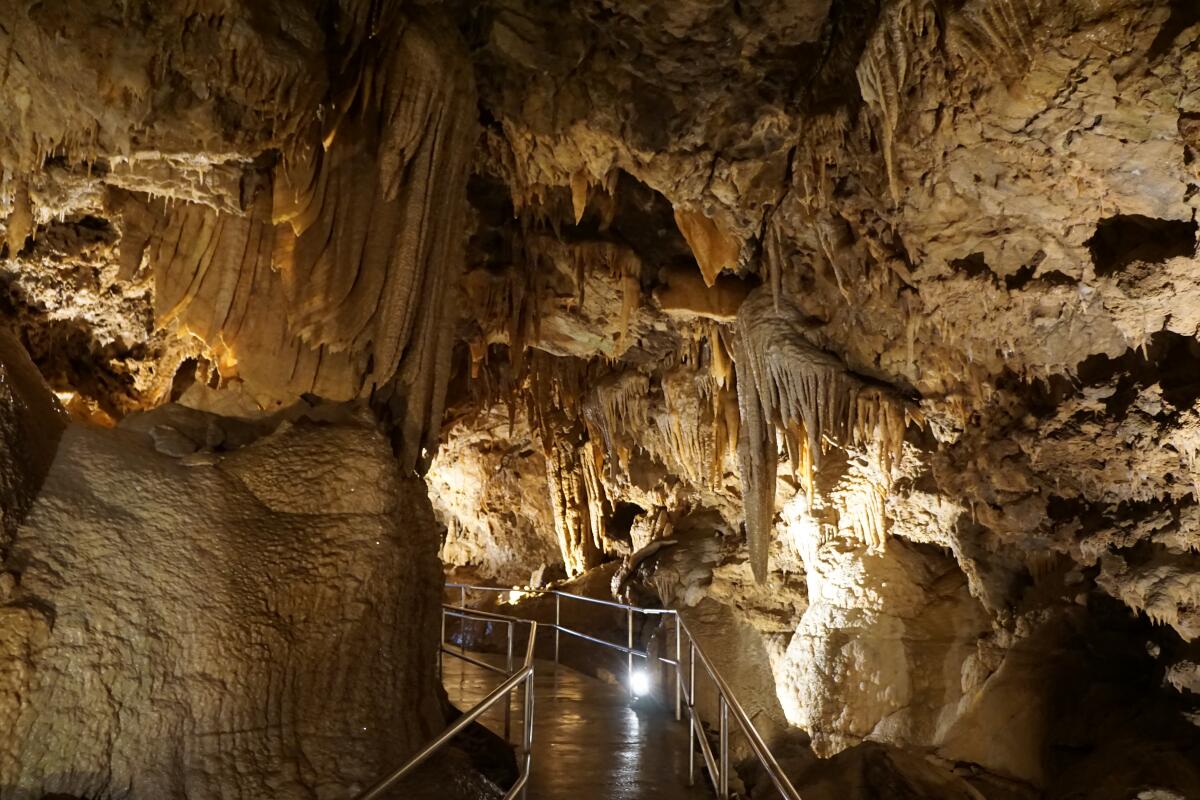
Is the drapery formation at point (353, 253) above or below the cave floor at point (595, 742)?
above

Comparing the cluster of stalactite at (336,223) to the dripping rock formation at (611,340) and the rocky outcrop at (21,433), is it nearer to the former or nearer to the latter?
the dripping rock formation at (611,340)

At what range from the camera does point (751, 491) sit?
8.70m

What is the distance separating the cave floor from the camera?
184 inches

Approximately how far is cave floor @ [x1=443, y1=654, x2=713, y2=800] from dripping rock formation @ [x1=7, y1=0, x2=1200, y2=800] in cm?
60

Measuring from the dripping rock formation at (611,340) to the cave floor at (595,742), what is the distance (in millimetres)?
599

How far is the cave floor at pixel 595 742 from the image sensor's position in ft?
15.3

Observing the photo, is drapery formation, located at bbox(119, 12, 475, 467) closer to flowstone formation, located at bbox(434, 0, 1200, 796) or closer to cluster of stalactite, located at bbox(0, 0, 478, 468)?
cluster of stalactite, located at bbox(0, 0, 478, 468)

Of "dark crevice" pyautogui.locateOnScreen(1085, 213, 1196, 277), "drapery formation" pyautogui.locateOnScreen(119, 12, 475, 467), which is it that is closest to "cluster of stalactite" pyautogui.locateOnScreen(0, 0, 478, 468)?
"drapery formation" pyautogui.locateOnScreen(119, 12, 475, 467)

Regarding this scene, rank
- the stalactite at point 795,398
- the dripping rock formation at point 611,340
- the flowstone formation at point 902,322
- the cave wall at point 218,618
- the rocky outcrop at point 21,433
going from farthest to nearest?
the stalactite at point 795,398 < the flowstone formation at point 902,322 < the dripping rock formation at point 611,340 < the rocky outcrop at point 21,433 < the cave wall at point 218,618

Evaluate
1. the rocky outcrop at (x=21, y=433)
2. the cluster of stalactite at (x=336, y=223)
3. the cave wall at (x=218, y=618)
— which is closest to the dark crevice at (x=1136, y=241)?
the cluster of stalactite at (x=336, y=223)

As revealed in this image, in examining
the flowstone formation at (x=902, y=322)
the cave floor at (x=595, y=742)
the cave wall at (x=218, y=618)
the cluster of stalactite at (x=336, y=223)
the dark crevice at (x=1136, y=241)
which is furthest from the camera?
the cluster of stalactite at (x=336, y=223)

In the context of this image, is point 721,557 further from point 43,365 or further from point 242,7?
point 242,7

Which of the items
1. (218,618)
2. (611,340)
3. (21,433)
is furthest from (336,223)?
(611,340)

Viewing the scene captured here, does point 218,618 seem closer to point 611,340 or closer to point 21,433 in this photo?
point 21,433
